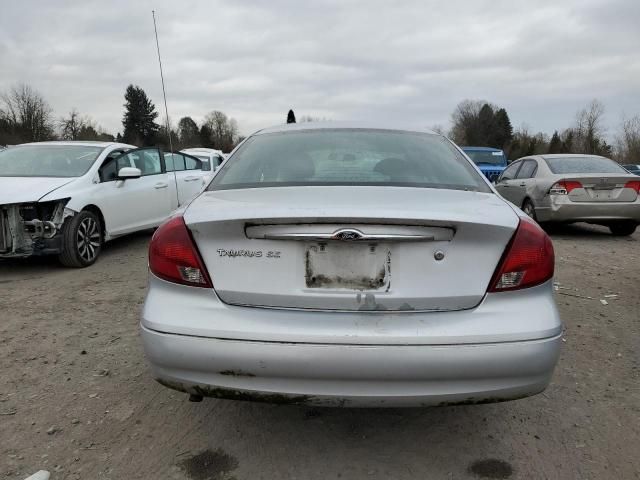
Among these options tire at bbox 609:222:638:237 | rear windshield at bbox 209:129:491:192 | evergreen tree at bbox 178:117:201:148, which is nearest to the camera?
rear windshield at bbox 209:129:491:192

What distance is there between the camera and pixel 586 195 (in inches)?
320

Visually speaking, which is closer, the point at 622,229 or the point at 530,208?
the point at 622,229

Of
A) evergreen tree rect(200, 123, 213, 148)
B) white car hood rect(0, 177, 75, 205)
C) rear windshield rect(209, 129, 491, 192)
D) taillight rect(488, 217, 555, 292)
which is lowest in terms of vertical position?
taillight rect(488, 217, 555, 292)

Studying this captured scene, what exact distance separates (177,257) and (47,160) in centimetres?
553

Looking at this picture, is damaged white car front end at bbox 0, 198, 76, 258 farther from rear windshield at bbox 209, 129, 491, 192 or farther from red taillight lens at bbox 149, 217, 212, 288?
red taillight lens at bbox 149, 217, 212, 288

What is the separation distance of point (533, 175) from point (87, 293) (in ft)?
24.3

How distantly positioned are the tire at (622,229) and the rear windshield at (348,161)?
6.90 meters

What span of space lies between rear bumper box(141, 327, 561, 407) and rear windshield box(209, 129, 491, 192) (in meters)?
0.83

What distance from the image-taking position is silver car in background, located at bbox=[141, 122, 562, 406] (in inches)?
76.9

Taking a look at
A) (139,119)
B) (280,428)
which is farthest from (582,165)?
(139,119)

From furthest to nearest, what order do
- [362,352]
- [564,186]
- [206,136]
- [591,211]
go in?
1. [206,136]
2. [564,186]
3. [591,211]
4. [362,352]

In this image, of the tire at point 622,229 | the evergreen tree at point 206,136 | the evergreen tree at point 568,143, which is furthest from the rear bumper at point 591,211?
the evergreen tree at point 206,136

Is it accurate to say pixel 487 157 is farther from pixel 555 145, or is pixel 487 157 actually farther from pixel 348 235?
pixel 555 145

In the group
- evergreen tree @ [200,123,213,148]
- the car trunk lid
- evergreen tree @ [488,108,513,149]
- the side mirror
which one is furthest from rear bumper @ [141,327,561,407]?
evergreen tree @ [488,108,513,149]
